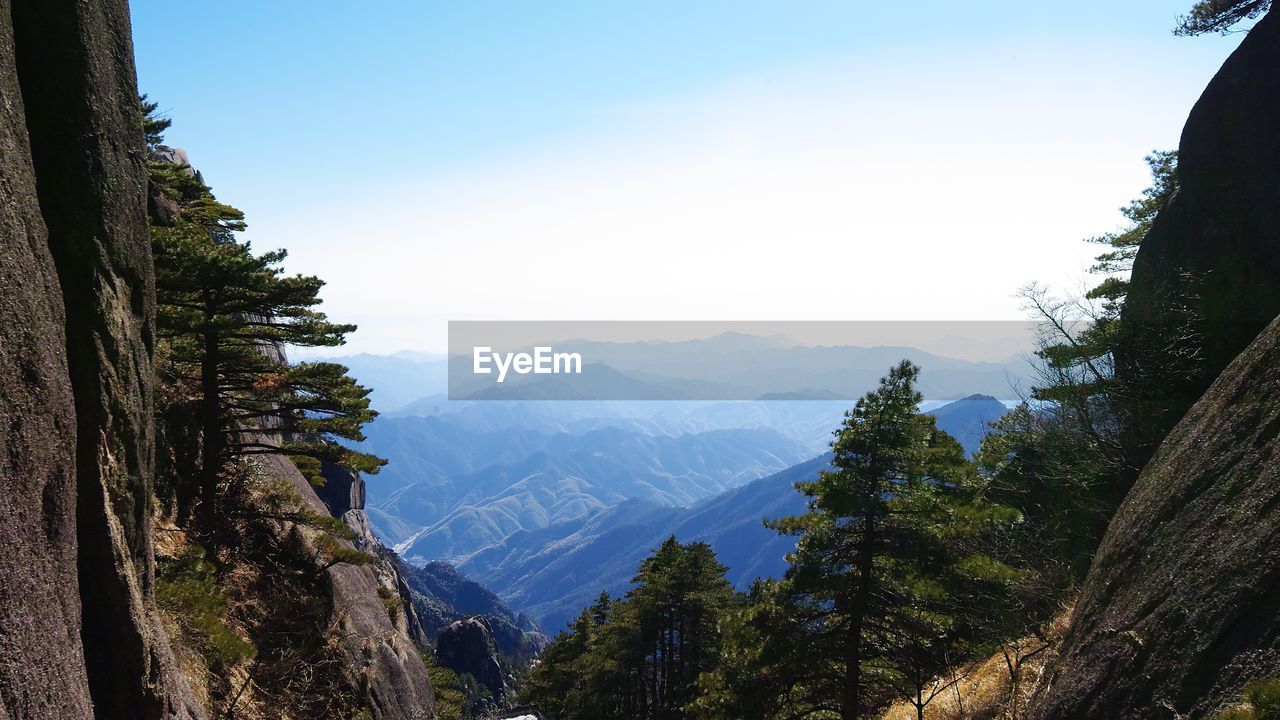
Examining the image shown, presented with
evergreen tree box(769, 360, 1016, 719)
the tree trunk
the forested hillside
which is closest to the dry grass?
the forested hillside

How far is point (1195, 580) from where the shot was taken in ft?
24.2

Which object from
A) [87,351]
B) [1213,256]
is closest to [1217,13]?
[1213,256]

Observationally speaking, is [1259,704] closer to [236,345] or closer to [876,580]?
[876,580]

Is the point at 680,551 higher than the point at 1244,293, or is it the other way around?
the point at 1244,293

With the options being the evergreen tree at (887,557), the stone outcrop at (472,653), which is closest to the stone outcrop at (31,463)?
the evergreen tree at (887,557)

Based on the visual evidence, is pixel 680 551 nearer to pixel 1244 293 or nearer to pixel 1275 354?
pixel 1244 293

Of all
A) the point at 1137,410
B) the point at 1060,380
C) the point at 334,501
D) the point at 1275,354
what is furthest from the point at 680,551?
the point at 334,501

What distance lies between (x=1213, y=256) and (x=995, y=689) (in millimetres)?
14247

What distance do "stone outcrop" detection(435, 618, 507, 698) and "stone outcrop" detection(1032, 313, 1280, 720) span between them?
111782 mm

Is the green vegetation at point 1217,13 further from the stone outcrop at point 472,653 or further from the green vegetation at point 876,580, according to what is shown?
the stone outcrop at point 472,653

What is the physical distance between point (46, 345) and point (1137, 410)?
947 inches

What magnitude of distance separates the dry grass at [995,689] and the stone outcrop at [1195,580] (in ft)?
8.42

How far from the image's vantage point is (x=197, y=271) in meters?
13.5

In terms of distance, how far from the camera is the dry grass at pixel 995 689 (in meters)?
12.7
